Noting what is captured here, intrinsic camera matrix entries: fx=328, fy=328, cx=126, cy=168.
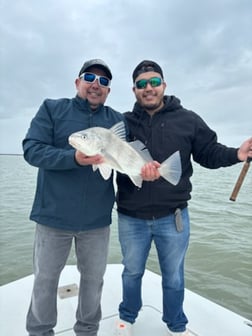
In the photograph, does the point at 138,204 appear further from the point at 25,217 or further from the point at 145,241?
the point at 25,217

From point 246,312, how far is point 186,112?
392cm

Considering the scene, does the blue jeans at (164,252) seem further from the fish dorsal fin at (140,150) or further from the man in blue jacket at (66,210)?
the fish dorsal fin at (140,150)

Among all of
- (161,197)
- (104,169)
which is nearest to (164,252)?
(161,197)

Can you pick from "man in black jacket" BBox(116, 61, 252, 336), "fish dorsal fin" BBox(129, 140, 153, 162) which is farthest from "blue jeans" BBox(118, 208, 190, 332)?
"fish dorsal fin" BBox(129, 140, 153, 162)

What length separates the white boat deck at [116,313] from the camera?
11.2 ft

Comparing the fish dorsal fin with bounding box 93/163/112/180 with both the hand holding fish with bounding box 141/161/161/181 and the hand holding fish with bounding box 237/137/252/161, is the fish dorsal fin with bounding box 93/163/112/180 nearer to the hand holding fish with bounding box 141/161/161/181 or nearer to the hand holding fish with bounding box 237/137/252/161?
the hand holding fish with bounding box 141/161/161/181

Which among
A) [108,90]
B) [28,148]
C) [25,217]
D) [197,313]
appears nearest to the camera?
[28,148]

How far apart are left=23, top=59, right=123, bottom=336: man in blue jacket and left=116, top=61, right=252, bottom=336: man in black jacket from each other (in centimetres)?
35

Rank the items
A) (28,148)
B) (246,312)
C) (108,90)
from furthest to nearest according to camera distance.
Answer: (246,312), (108,90), (28,148)

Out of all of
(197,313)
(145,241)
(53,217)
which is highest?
(53,217)

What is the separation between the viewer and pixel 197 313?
381 cm

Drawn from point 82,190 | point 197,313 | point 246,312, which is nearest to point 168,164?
point 82,190

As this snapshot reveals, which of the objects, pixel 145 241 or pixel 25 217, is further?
pixel 25 217

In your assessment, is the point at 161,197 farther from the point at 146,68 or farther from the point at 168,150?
the point at 146,68
